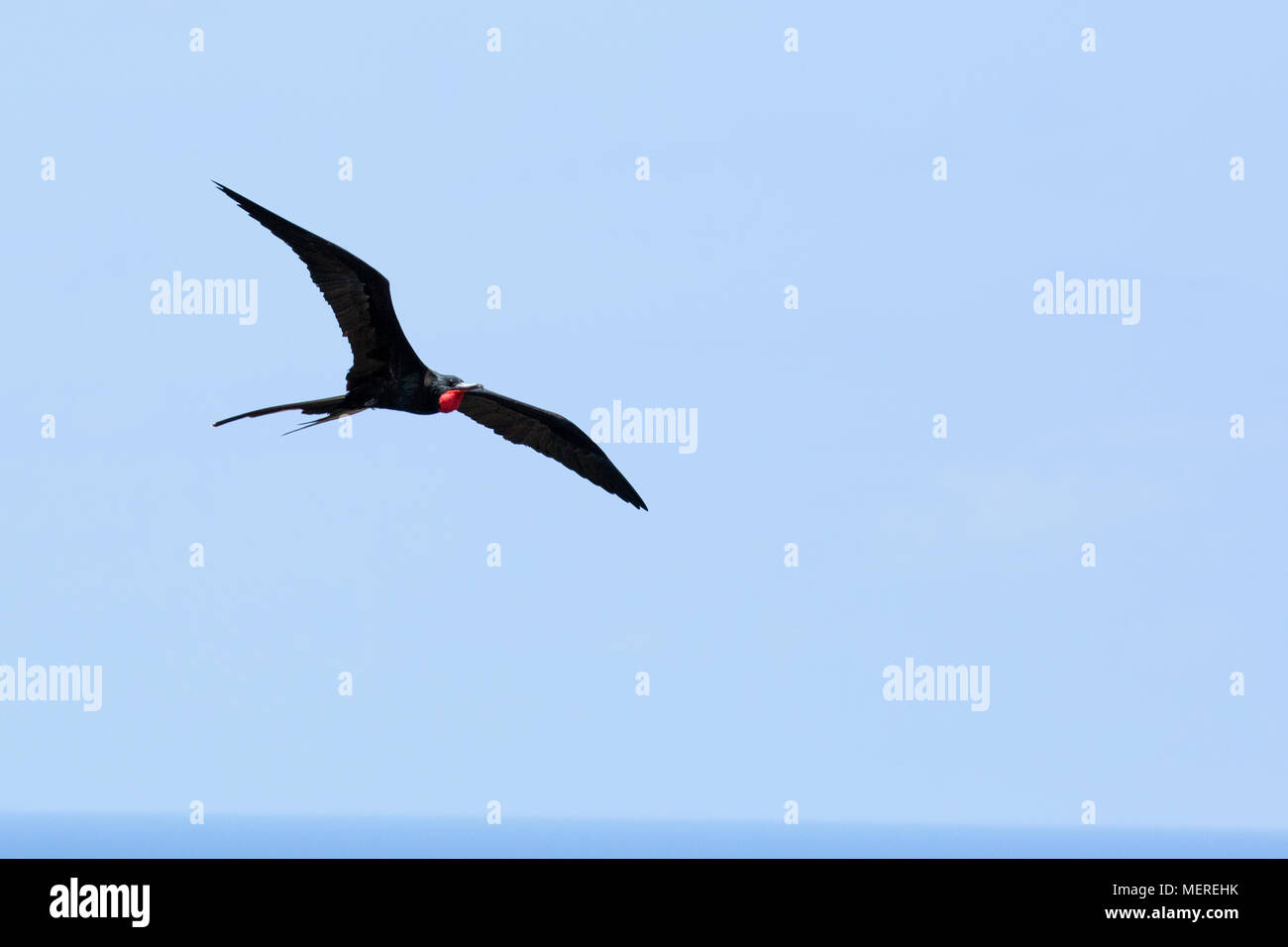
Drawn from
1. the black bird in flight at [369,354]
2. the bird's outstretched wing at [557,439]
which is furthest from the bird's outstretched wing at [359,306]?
the bird's outstretched wing at [557,439]

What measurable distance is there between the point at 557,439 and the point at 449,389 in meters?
2.43

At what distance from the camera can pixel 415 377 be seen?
1708cm

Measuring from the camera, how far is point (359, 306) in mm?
16594

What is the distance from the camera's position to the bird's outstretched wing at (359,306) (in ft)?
52.2

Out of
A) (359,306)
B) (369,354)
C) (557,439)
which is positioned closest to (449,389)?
(369,354)

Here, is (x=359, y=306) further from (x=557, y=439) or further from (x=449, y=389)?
(x=557, y=439)

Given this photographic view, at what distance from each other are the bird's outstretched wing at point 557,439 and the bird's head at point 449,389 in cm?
132

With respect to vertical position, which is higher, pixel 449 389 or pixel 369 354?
pixel 369 354
